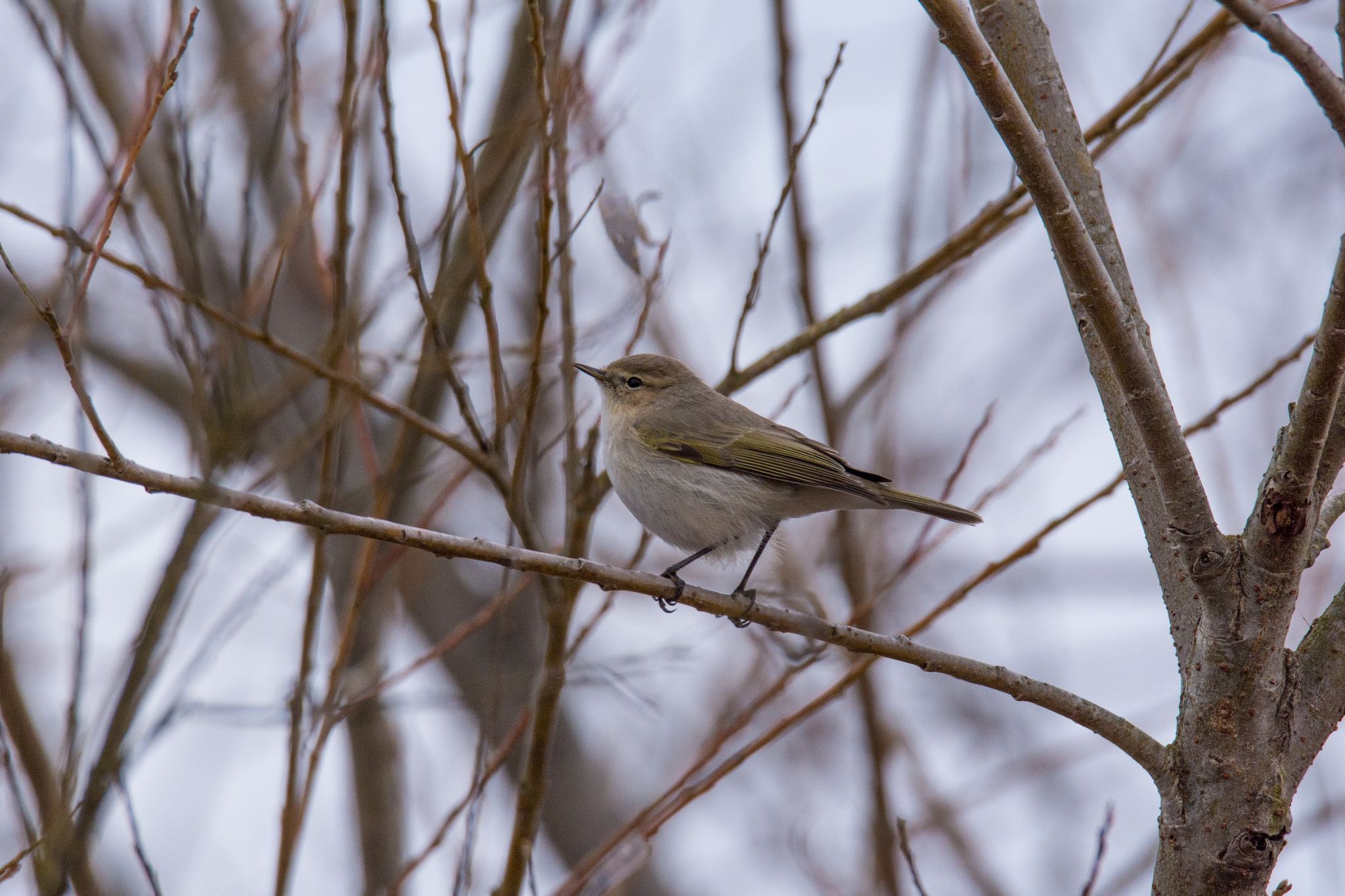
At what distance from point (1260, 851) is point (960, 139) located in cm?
316

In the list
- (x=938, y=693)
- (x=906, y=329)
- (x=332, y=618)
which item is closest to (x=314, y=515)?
(x=906, y=329)

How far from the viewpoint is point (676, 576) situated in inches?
139

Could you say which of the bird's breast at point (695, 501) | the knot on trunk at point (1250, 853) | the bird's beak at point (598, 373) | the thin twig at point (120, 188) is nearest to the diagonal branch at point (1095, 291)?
the knot on trunk at point (1250, 853)

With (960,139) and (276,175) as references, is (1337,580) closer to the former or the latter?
(960,139)

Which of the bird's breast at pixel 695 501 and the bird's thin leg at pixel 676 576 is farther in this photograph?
the bird's breast at pixel 695 501

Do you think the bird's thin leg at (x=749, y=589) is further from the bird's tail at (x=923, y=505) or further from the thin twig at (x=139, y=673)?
the thin twig at (x=139, y=673)

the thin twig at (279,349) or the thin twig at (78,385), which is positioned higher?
the thin twig at (279,349)

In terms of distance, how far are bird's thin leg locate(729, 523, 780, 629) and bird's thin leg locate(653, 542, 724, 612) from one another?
0.15 metres

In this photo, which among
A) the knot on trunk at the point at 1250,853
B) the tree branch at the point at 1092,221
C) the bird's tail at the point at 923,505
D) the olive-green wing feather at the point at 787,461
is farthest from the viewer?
the olive-green wing feather at the point at 787,461

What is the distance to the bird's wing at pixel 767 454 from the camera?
4.27 meters

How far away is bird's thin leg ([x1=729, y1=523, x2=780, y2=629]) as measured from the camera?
120 inches

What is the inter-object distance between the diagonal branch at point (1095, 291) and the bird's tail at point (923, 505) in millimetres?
1639

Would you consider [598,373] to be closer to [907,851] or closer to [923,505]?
[923,505]

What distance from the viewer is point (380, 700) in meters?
4.08
